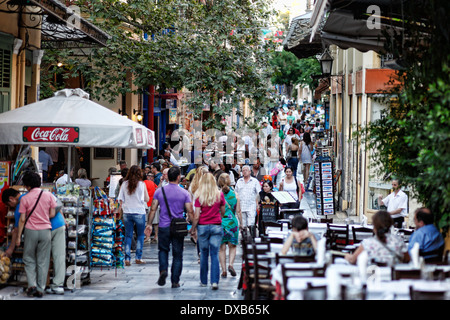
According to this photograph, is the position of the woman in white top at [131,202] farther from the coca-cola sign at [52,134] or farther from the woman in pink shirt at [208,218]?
the woman in pink shirt at [208,218]

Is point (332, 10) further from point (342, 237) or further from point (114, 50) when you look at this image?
point (114, 50)

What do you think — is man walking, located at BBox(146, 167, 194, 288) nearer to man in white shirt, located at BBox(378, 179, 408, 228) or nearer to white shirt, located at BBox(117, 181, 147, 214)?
white shirt, located at BBox(117, 181, 147, 214)

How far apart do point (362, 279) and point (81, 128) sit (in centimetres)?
627

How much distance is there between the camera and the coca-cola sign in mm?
12109

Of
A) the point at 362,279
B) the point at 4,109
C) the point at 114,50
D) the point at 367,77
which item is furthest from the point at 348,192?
the point at 362,279

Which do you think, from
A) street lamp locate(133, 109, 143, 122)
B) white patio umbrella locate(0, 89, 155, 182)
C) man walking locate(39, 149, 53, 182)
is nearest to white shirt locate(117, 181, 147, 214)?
white patio umbrella locate(0, 89, 155, 182)

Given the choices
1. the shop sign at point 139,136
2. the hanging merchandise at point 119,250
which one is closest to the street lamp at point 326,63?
the shop sign at point 139,136

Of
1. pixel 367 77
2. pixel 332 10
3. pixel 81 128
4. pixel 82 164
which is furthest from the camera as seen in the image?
pixel 82 164

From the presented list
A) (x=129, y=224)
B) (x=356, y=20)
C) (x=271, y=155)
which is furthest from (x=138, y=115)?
(x=356, y=20)

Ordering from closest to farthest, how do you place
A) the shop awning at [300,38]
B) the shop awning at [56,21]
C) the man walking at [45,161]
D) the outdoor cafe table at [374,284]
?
the outdoor cafe table at [374,284] → the shop awning at [56,21] → the man walking at [45,161] → the shop awning at [300,38]

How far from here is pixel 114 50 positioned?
869 inches

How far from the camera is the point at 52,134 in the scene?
1215 centimetres

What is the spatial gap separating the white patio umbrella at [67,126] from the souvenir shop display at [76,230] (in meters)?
0.81

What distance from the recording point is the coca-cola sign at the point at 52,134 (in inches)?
477
